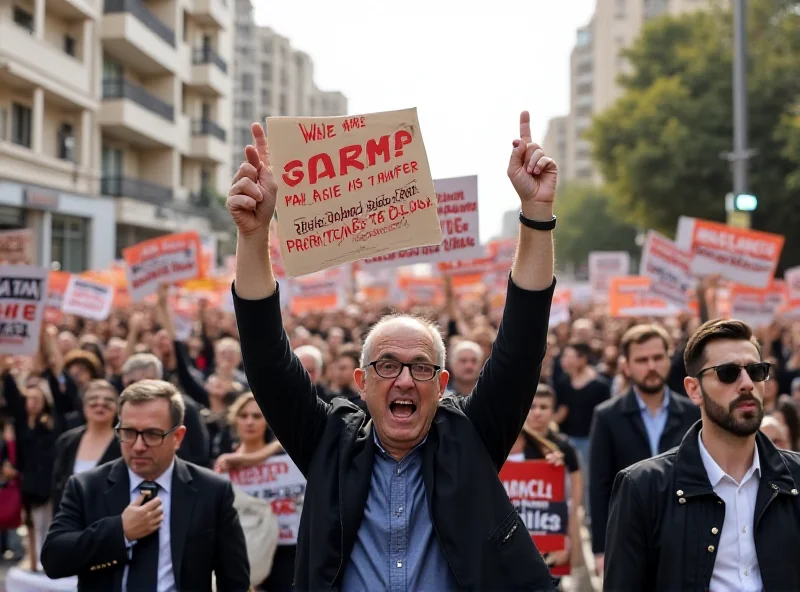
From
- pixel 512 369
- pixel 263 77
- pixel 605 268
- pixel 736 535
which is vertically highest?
pixel 263 77

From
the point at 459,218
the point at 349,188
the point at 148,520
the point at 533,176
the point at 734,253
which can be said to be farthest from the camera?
the point at 734,253

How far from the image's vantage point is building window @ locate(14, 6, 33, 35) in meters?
28.1

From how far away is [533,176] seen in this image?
9.38ft

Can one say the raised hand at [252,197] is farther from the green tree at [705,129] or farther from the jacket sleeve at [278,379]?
the green tree at [705,129]

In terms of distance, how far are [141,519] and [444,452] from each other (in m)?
1.45

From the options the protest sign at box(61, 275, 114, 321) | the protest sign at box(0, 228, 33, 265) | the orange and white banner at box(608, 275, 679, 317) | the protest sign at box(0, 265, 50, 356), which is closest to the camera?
the protest sign at box(0, 265, 50, 356)

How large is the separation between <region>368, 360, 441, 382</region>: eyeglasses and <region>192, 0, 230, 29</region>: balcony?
1723 inches

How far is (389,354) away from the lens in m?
2.76

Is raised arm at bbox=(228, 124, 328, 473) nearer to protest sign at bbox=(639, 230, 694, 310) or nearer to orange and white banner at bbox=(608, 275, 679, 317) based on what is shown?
protest sign at bbox=(639, 230, 694, 310)

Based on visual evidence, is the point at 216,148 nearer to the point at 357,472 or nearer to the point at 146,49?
the point at 146,49

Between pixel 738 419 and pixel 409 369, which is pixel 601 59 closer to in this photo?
pixel 738 419

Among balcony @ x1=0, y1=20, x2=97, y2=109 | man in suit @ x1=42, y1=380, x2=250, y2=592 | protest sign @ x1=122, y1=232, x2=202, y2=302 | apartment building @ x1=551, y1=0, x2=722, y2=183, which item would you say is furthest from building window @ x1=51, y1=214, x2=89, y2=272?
apartment building @ x1=551, y1=0, x2=722, y2=183

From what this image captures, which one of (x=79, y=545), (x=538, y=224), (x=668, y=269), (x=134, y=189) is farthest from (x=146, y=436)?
(x=134, y=189)

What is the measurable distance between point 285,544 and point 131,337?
4.74 meters
